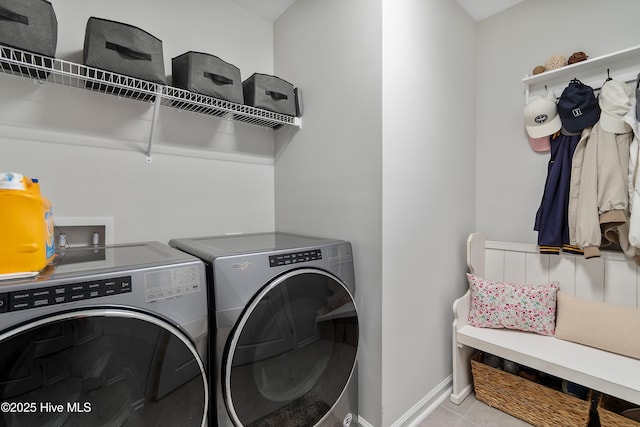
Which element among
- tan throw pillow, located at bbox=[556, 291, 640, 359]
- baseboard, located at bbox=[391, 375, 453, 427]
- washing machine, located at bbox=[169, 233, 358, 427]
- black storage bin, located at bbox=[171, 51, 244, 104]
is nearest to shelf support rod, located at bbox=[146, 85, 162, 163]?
black storage bin, located at bbox=[171, 51, 244, 104]

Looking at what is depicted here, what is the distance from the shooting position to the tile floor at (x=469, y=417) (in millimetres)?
1562

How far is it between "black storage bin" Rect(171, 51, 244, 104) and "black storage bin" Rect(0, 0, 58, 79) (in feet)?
1.47

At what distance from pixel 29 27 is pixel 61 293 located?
0.92 metres

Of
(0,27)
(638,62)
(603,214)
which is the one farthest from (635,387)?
(0,27)

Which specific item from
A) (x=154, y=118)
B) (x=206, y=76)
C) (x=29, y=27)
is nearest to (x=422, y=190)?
(x=206, y=76)

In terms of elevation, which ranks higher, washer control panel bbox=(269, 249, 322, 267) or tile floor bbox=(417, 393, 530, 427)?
washer control panel bbox=(269, 249, 322, 267)

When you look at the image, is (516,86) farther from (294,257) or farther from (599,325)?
(294,257)

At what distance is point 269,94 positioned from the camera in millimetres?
Answer: 1623

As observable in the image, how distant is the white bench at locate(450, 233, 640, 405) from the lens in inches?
51.6

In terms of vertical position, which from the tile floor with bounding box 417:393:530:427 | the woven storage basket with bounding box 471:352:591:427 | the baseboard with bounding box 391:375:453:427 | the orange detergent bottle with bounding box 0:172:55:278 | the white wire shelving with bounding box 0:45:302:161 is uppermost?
the white wire shelving with bounding box 0:45:302:161

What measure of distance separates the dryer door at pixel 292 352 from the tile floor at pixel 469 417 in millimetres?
703

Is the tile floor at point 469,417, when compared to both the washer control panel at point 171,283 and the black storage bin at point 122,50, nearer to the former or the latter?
the washer control panel at point 171,283

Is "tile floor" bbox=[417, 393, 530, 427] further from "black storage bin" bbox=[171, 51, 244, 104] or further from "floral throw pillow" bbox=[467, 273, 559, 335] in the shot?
"black storage bin" bbox=[171, 51, 244, 104]

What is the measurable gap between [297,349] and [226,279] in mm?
419
